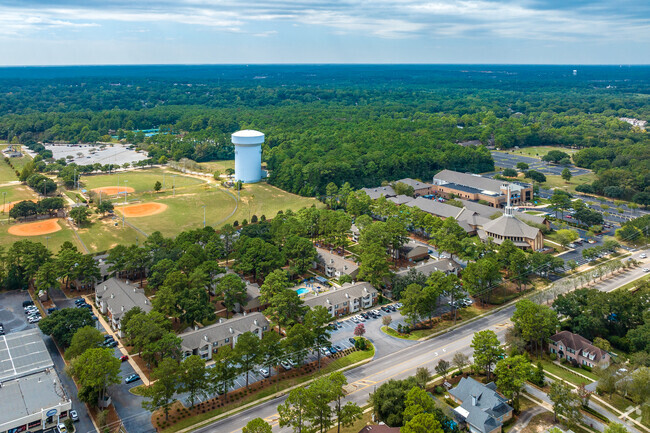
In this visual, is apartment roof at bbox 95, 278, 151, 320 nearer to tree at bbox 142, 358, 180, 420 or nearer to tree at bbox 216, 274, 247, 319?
tree at bbox 216, 274, 247, 319

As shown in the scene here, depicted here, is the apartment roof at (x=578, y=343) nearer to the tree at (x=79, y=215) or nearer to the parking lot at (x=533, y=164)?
the tree at (x=79, y=215)

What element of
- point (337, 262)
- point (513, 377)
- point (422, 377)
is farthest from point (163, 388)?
point (337, 262)

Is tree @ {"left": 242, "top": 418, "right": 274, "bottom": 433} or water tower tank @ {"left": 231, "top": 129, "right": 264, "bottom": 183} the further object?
water tower tank @ {"left": 231, "top": 129, "right": 264, "bottom": 183}

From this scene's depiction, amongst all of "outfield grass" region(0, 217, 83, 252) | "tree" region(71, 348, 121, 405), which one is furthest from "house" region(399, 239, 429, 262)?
"outfield grass" region(0, 217, 83, 252)

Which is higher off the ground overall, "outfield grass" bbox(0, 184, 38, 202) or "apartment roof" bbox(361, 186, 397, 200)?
"apartment roof" bbox(361, 186, 397, 200)

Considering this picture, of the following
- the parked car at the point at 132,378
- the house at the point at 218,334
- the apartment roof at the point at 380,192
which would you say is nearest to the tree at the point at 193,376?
the parked car at the point at 132,378

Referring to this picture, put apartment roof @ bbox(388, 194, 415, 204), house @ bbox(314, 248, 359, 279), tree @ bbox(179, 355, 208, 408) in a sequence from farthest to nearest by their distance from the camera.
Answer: apartment roof @ bbox(388, 194, 415, 204) → house @ bbox(314, 248, 359, 279) → tree @ bbox(179, 355, 208, 408)

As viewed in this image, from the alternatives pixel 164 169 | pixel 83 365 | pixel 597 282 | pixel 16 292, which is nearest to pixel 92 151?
pixel 164 169

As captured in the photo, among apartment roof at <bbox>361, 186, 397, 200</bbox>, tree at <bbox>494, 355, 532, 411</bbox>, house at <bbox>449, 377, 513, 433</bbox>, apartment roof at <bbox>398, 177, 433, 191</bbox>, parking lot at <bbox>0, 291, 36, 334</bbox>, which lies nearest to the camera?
house at <bbox>449, 377, 513, 433</bbox>
